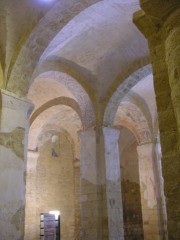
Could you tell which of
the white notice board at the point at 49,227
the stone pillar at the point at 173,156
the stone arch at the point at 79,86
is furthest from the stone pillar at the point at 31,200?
the stone pillar at the point at 173,156

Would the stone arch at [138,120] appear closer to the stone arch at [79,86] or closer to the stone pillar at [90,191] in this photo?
the stone arch at [79,86]

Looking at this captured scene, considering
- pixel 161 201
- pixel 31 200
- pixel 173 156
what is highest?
pixel 173 156

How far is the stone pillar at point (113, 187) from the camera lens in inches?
276

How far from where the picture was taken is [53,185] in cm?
1230

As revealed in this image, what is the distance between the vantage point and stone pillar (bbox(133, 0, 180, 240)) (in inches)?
86.4

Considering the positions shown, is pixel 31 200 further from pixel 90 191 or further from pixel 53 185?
pixel 90 191

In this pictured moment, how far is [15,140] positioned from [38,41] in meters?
1.95

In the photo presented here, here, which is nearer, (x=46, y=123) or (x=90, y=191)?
(x=90, y=191)

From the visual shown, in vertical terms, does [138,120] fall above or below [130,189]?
above

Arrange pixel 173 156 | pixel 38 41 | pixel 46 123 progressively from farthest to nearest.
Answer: pixel 46 123
pixel 38 41
pixel 173 156

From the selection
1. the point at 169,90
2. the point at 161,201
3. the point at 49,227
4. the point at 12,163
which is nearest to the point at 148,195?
the point at 161,201

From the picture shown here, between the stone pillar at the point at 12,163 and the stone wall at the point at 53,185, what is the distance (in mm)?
6136

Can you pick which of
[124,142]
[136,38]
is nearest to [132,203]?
[124,142]

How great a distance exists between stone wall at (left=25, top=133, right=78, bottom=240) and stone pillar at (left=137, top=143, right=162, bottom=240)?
13.6ft
